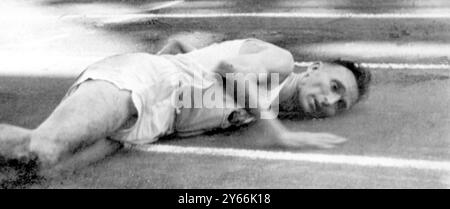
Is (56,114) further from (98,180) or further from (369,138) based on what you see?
(369,138)

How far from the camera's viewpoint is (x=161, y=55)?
4242 millimetres

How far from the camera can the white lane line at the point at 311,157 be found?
3.65 m

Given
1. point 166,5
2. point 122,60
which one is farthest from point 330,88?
point 166,5

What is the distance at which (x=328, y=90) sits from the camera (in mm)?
4102

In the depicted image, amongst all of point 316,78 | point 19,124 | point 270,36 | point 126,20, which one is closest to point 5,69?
point 19,124

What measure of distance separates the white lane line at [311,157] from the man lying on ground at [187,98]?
0.12m

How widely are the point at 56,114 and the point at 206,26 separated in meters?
3.95

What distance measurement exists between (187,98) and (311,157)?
34.8 inches

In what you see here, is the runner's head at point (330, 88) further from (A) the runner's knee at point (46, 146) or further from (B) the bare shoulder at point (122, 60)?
(A) the runner's knee at point (46, 146)

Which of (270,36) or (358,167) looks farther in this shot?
(270,36)

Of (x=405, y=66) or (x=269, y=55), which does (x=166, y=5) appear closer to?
(x=405, y=66)

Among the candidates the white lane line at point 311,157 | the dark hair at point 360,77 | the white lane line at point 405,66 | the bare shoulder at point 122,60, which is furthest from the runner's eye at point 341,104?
the white lane line at point 405,66

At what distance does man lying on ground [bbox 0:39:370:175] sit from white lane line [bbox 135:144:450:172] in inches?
4.7
